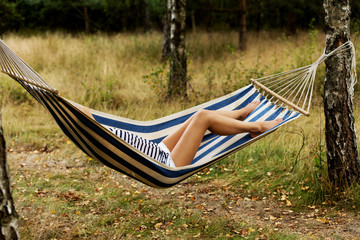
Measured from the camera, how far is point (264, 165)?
3.00 m

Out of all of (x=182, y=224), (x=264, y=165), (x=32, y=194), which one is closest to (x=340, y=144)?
(x=264, y=165)

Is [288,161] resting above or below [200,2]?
below

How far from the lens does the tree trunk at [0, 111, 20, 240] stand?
128 cm

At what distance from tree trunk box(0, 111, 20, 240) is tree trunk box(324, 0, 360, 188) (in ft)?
6.15

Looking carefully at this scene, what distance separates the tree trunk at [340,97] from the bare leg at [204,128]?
1.14 feet

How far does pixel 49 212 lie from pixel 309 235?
1.65 m

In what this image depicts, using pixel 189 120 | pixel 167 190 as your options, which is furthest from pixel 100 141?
pixel 167 190

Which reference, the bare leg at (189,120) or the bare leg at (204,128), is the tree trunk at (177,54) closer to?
the bare leg at (189,120)

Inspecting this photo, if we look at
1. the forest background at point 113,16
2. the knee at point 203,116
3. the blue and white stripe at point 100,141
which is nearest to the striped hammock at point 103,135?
the blue and white stripe at point 100,141

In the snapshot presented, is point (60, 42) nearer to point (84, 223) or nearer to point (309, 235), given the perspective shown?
point (84, 223)

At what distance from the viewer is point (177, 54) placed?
14.7ft

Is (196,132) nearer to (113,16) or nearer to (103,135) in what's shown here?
(103,135)

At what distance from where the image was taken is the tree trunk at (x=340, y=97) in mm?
2322

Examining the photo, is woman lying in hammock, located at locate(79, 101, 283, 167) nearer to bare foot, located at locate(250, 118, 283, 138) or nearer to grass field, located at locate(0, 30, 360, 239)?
bare foot, located at locate(250, 118, 283, 138)
